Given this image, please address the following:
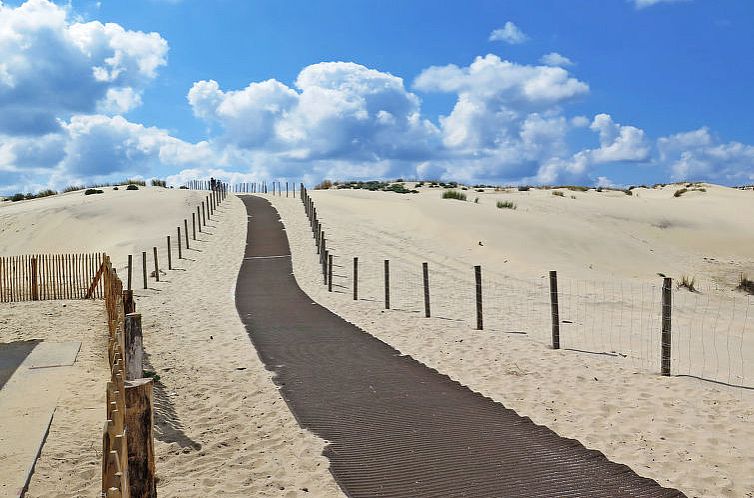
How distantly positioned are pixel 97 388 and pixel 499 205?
123 feet

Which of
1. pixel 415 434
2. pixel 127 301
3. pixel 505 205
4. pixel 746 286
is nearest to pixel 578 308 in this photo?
pixel 746 286

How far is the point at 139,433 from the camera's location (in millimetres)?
4723

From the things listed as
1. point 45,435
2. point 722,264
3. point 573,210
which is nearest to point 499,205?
point 573,210

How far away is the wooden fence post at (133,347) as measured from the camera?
25.6 ft

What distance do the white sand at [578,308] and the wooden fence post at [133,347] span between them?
4756 mm

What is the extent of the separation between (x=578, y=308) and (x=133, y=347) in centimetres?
1470

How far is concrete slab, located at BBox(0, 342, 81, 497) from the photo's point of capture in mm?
6539

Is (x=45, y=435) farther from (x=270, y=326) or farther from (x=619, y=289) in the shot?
(x=619, y=289)

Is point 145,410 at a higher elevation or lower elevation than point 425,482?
higher

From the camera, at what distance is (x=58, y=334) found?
14.2m

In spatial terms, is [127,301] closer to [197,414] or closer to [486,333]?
[197,414]

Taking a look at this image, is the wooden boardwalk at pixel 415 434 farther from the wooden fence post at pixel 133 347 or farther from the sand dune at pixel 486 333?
the wooden fence post at pixel 133 347

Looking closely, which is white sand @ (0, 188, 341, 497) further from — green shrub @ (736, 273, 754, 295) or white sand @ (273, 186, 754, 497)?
green shrub @ (736, 273, 754, 295)

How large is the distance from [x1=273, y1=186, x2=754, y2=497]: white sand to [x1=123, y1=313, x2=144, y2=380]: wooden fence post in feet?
15.6
